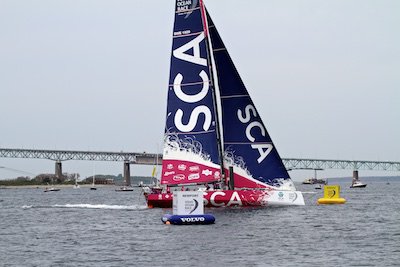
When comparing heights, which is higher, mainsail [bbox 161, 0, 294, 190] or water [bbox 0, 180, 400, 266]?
mainsail [bbox 161, 0, 294, 190]

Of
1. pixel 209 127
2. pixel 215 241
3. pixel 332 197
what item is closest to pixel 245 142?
pixel 209 127

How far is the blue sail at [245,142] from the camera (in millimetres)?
52000

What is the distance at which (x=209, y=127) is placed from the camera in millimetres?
52438

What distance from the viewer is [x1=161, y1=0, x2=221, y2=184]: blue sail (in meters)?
52.2

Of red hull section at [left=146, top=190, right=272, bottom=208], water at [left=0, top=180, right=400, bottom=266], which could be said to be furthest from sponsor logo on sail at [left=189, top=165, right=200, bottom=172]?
water at [left=0, top=180, right=400, bottom=266]

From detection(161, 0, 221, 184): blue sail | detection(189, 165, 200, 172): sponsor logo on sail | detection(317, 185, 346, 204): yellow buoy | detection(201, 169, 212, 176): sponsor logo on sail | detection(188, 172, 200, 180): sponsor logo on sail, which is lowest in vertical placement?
detection(317, 185, 346, 204): yellow buoy

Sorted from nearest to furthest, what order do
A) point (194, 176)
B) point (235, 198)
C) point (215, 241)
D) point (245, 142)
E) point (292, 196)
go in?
point (215, 241)
point (235, 198)
point (292, 196)
point (245, 142)
point (194, 176)

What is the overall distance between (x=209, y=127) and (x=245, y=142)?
2629mm

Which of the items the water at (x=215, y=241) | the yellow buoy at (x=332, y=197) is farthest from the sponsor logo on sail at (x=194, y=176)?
the yellow buoy at (x=332, y=197)

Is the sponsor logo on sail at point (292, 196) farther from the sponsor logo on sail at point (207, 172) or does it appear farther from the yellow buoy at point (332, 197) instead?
the yellow buoy at point (332, 197)

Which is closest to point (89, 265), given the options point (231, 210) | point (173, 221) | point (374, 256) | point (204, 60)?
point (374, 256)

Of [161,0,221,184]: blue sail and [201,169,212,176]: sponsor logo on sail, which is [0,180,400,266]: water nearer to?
[201,169,212,176]: sponsor logo on sail

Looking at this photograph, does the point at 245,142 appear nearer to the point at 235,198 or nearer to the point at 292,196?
the point at 235,198

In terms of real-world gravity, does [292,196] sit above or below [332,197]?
above
